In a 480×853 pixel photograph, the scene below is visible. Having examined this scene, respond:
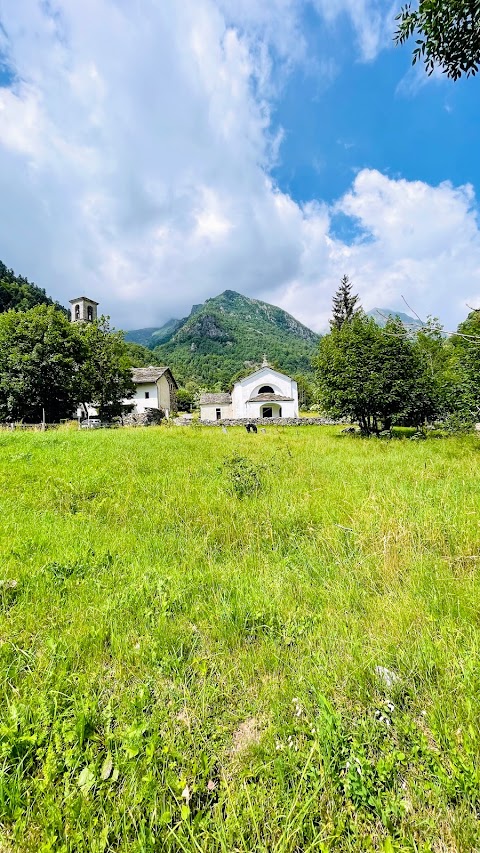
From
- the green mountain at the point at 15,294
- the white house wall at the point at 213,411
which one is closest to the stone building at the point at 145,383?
the white house wall at the point at 213,411

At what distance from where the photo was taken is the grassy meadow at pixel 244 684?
146 centimetres

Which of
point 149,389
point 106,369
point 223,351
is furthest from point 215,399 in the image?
point 223,351

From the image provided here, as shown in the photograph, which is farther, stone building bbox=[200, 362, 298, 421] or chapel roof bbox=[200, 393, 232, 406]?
chapel roof bbox=[200, 393, 232, 406]

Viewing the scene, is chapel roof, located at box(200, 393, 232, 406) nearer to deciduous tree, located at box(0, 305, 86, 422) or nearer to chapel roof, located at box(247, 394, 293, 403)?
chapel roof, located at box(247, 394, 293, 403)

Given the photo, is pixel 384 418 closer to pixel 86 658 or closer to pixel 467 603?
pixel 467 603

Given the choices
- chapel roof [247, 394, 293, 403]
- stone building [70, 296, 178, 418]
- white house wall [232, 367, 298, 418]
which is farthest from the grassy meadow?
stone building [70, 296, 178, 418]


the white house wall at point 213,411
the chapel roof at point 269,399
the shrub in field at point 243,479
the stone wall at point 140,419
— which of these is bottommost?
the shrub in field at point 243,479

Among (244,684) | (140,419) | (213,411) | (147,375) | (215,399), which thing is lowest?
(244,684)

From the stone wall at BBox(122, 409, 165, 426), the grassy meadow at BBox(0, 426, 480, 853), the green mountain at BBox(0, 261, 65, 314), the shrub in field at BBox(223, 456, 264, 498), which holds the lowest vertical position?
the grassy meadow at BBox(0, 426, 480, 853)

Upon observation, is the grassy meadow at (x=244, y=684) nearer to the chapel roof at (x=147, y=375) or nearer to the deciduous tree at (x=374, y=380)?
the deciduous tree at (x=374, y=380)

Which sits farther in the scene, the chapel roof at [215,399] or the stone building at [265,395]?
the chapel roof at [215,399]

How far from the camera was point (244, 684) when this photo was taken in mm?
2158

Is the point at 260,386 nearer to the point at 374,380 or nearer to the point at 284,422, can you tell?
the point at 284,422

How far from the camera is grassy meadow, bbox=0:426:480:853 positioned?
1.46 metres
